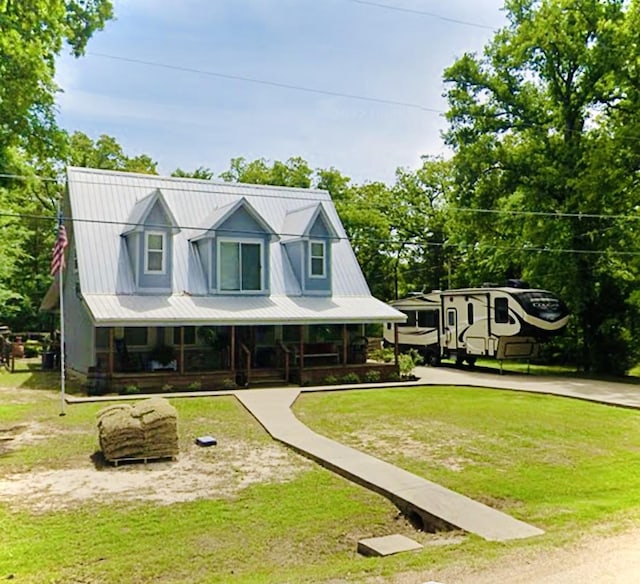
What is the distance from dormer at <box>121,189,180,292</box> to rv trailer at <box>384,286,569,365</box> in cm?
844

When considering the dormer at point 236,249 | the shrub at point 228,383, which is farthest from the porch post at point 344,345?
the shrub at point 228,383

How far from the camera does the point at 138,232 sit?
64.5ft

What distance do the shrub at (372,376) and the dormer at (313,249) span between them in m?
3.43

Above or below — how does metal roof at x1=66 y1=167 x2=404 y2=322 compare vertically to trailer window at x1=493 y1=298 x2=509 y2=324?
above

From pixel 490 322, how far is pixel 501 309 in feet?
2.34

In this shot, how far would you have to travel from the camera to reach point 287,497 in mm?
7875

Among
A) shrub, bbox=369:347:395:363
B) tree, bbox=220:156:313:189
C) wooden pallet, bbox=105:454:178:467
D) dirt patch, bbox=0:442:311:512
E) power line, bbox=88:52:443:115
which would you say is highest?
tree, bbox=220:156:313:189

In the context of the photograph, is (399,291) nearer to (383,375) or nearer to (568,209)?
(568,209)

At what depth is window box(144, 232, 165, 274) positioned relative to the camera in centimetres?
1970

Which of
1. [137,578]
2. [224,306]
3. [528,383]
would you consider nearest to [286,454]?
[137,578]

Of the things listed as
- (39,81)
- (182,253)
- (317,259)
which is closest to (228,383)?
(182,253)

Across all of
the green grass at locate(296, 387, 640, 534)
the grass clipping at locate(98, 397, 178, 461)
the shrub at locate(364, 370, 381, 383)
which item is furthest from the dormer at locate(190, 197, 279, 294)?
the grass clipping at locate(98, 397, 178, 461)

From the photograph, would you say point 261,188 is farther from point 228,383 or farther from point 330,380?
point 228,383

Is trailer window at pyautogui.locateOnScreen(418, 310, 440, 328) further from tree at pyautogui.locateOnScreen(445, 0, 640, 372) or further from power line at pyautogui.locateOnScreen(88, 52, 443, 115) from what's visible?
power line at pyautogui.locateOnScreen(88, 52, 443, 115)
